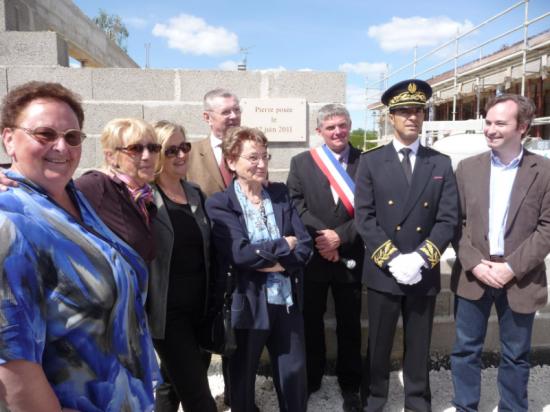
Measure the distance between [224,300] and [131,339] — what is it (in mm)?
858

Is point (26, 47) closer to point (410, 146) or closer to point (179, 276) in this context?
point (179, 276)

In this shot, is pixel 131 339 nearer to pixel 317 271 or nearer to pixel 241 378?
pixel 241 378

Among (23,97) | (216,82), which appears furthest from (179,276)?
(216,82)

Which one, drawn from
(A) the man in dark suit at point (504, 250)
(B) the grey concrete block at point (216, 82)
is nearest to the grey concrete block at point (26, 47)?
(B) the grey concrete block at point (216, 82)

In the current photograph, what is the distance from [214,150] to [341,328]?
1.61 meters

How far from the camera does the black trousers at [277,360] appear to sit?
245cm

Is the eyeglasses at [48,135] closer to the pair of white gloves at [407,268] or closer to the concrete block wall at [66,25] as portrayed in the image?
the pair of white gloves at [407,268]

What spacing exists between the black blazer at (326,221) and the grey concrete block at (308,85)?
148 centimetres

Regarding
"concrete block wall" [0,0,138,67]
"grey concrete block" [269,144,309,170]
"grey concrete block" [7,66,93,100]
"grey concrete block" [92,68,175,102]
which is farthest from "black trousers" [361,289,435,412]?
"concrete block wall" [0,0,138,67]

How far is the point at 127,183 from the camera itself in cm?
209

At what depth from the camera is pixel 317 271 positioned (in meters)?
3.11

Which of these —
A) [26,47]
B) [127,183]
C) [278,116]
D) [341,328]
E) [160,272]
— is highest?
[26,47]

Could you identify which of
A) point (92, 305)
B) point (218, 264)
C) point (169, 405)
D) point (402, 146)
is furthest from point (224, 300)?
point (402, 146)

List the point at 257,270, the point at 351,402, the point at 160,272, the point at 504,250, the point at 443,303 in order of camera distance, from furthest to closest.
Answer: the point at 443,303
the point at 351,402
the point at 504,250
the point at 257,270
the point at 160,272
